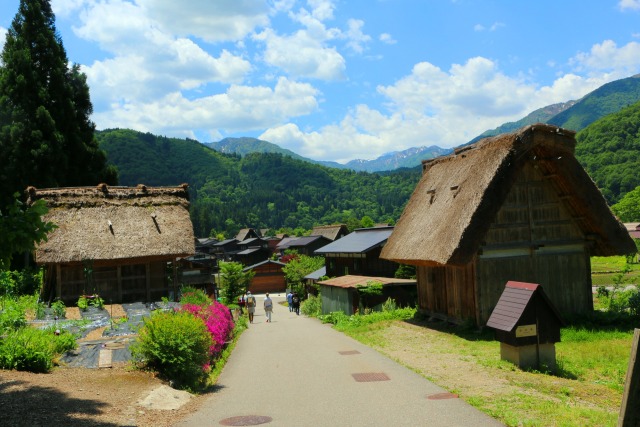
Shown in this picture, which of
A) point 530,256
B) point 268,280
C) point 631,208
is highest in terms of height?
point 631,208

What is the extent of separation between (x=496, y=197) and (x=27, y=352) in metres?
14.5

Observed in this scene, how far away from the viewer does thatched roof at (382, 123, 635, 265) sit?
17.8 m

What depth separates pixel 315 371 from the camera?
42.3 ft

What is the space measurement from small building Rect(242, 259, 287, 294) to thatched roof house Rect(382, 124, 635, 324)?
51.9m

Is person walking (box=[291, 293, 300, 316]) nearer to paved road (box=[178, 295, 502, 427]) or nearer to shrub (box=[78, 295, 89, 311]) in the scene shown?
shrub (box=[78, 295, 89, 311])

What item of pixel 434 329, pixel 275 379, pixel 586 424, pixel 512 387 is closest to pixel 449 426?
pixel 586 424

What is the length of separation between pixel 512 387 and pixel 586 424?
2.66m

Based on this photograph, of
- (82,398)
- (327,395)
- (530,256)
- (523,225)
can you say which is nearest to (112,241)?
(82,398)

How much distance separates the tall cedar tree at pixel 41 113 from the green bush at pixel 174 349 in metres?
24.1

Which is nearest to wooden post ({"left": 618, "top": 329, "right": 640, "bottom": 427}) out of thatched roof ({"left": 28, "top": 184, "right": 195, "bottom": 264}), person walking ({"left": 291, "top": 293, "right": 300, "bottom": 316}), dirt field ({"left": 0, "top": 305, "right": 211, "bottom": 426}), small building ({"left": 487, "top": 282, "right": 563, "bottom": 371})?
dirt field ({"left": 0, "top": 305, "right": 211, "bottom": 426})

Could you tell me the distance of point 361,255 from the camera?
39.7m

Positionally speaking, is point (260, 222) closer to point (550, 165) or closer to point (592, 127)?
point (592, 127)

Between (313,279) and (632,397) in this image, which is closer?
(632,397)

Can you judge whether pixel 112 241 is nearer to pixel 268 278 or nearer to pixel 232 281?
pixel 232 281
